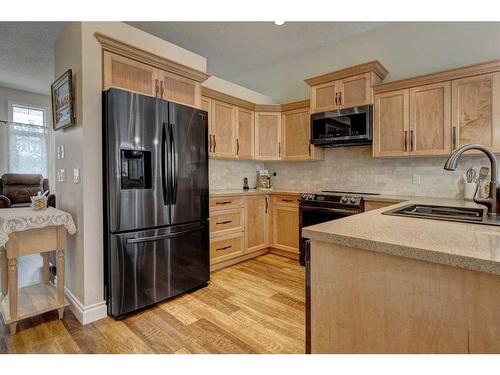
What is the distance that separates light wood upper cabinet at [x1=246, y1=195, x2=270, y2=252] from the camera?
360 centimetres

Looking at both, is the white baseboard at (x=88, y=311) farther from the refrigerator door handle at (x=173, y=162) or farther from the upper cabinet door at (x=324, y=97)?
the upper cabinet door at (x=324, y=97)

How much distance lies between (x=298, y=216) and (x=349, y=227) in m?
2.41

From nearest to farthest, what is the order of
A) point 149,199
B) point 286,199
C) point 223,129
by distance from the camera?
point 149,199, point 223,129, point 286,199

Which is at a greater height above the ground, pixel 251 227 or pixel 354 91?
pixel 354 91

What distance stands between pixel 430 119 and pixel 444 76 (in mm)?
417

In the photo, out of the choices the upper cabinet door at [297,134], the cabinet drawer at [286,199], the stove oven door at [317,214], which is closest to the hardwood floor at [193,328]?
the stove oven door at [317,214]

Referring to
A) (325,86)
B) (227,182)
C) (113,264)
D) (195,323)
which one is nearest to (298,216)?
(227,182)

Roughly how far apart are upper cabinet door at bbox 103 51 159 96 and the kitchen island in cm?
207

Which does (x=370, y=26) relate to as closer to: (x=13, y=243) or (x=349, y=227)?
(x=349, y=227)

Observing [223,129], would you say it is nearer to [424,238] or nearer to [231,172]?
[231,172]

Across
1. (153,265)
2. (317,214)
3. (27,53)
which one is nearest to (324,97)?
(317,214)

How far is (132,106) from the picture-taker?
2.15 metres

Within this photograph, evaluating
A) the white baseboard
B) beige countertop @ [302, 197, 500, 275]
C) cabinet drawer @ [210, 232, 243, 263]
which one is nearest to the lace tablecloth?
the white baseboard

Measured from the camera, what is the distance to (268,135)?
4.00 metres
